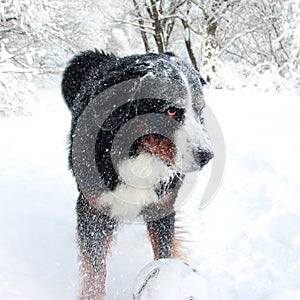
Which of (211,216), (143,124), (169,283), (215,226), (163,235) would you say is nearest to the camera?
(169,283)

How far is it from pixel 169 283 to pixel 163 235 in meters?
0.54

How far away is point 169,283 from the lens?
81.0 inches

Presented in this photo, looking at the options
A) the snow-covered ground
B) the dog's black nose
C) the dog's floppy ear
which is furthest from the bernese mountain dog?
the dog's floppy ear

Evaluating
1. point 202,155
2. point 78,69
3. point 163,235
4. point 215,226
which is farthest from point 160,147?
point 78,69

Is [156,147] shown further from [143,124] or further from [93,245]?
[93,245]

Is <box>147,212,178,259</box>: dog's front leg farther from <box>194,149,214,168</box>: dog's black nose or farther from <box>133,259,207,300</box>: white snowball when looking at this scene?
<box>194,149,214,168</box>: dog's black nose

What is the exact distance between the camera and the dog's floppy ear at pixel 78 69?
3.14 meters

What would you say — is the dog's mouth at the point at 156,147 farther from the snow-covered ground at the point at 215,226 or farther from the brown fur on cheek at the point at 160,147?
the snow-covered ground at the point at 215,226

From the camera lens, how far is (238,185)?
11.0 feet

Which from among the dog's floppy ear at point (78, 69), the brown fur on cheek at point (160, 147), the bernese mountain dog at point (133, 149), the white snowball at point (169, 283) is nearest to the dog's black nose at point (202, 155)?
the bernese mountain dog at point (133, 149)

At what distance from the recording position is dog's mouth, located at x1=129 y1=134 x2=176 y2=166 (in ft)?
7.30

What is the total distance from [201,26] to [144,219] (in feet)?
36.4

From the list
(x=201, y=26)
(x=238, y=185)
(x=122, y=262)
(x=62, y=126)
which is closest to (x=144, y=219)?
(x=122, y=262)

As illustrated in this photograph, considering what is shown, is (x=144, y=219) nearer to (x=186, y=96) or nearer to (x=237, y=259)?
(x=237, y=259)
